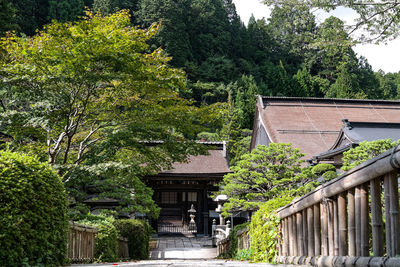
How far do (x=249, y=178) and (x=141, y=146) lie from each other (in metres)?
3.11

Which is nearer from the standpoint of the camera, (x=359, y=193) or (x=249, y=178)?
(x=359, y=193)

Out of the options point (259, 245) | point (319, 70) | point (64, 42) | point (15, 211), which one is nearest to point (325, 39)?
point (259, 245)

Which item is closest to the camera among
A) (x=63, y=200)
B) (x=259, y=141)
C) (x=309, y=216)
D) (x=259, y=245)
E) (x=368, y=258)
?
(x=368, y=258)

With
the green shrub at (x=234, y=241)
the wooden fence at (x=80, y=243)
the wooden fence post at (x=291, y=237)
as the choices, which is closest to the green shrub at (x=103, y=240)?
the wooden fence at (x=80, y=243)

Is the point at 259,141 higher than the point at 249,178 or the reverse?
Answer: higher

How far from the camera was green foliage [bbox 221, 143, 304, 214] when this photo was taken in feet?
33.8

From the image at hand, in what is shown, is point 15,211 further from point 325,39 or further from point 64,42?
point 325,39

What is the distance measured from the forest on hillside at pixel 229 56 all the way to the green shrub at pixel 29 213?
2339cm

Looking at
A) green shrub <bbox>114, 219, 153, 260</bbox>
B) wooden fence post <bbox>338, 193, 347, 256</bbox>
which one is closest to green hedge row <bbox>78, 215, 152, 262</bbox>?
green shrub <bbox>114, 219, 153, 260</bbox>

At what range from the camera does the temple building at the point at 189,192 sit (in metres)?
19.3

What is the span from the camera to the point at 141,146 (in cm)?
954

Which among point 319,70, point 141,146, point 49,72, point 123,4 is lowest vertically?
point 141,146

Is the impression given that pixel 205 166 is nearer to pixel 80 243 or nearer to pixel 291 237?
pixel 80 243

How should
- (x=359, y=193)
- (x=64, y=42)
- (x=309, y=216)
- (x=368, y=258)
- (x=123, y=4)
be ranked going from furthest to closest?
1. (x=123, y=4)
2. (x=64, y=42)
3. (x=309, y=216)
4. (x=359, y=193)
5. (x=368, y=258)
